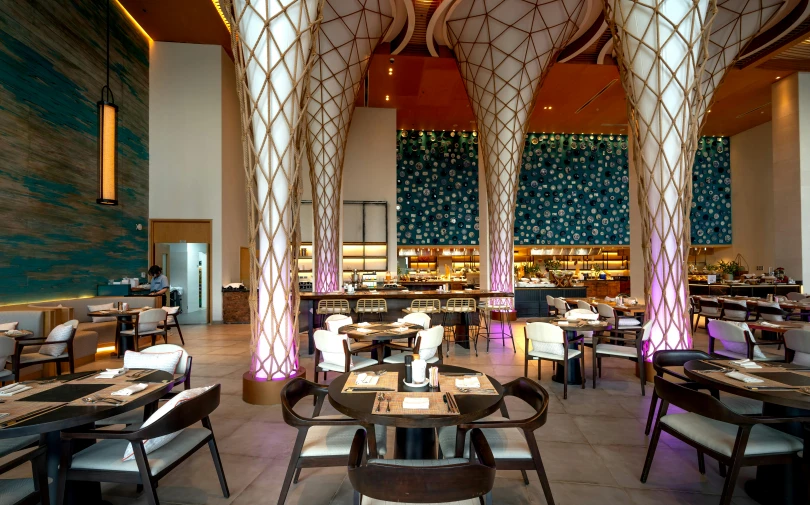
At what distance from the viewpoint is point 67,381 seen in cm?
250

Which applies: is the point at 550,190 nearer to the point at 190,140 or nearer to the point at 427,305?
the point at 427,305

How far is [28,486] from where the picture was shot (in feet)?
5.80

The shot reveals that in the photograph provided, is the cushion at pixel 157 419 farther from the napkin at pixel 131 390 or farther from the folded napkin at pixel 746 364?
the folded napkin at pixel 746 364

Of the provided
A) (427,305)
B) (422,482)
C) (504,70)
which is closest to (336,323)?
(427,305)

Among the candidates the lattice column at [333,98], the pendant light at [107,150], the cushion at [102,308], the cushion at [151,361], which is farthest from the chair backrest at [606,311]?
the cushion at [102,308]

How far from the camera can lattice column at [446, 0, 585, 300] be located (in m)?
7.46

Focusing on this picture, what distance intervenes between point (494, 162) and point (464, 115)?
4470 mm

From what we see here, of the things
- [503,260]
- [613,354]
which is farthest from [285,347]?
[503,260]

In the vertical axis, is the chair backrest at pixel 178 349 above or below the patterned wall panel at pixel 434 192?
below

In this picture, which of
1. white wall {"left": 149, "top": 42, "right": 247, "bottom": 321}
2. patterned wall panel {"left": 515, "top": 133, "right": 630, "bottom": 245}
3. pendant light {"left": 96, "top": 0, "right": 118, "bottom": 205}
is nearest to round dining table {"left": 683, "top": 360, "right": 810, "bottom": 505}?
pendant light {"left": 96, "top": 0, "right": 118, "bottom": 205}

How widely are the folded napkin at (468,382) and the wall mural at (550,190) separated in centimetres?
1181

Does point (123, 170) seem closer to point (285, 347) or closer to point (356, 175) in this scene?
point (356, 175)

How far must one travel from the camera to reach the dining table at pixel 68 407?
1819 millimetres

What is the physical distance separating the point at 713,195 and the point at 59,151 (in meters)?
18.5
